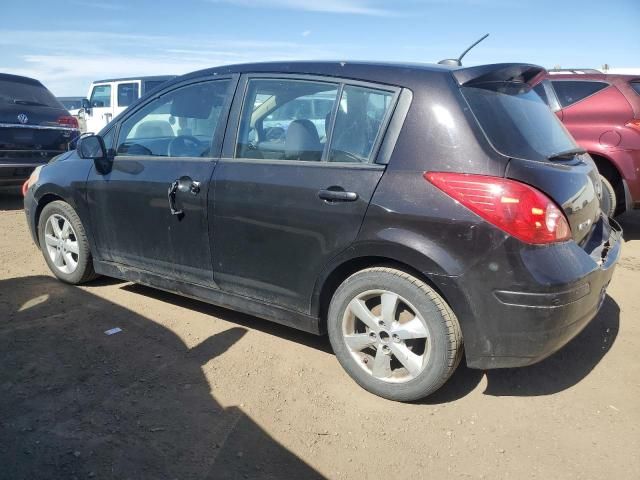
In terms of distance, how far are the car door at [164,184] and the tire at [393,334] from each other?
103 centimetres

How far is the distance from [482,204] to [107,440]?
2.03 meters

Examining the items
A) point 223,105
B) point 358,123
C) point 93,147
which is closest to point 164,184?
point 223,105

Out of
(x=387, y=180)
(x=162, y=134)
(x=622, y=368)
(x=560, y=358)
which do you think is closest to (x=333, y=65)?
(x=387, y=180)

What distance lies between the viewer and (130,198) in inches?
146

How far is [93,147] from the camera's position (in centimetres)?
391

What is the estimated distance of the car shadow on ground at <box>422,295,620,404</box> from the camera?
9.66ft

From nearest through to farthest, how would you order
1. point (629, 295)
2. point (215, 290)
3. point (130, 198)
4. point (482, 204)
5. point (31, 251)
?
1. point (482, 204)
2. point (215, 290)
3. point (130, 198)
4. point (629, 295)
5. point (31, 251)

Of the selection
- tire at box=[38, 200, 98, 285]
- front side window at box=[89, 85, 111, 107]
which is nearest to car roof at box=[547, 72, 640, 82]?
tire at box=[38, 200, 98, 285]

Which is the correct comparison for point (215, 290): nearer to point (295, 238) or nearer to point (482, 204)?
point (295, 238)

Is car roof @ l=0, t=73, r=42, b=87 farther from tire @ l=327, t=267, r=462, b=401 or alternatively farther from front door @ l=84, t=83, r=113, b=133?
tire @ l=327, t=267, r=462, b=401

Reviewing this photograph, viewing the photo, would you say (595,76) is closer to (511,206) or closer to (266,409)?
(511,206)

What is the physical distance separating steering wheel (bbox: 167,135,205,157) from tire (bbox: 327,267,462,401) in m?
1.35

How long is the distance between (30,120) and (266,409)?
6.75m

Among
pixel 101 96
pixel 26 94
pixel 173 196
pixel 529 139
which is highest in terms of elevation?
pixel 101 96
